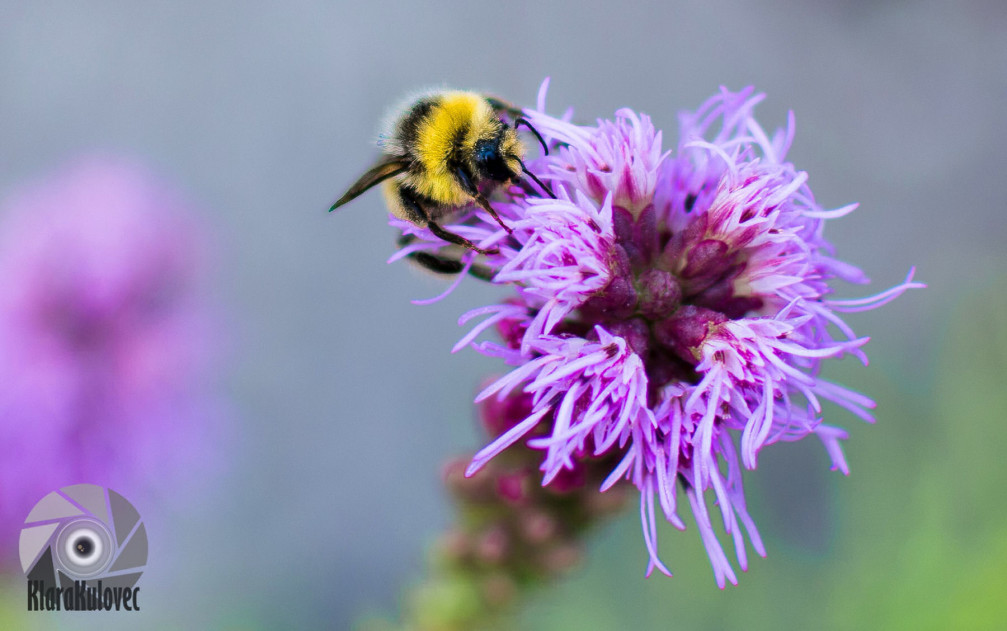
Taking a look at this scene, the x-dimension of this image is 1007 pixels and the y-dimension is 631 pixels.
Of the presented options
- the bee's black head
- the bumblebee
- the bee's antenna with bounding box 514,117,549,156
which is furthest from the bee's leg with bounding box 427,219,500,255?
the bee's antenna with bounding box 514,117,549,156

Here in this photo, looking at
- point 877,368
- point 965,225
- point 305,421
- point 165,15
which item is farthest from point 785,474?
point 165,15

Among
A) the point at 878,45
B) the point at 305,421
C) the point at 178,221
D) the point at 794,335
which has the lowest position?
the point at 794,335

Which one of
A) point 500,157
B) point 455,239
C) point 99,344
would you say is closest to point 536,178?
point 500,157

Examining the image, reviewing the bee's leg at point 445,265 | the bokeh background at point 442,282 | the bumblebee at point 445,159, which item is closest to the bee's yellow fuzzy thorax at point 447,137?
the bumblebee at point 445,159

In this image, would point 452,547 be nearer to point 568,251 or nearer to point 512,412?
point 512,412

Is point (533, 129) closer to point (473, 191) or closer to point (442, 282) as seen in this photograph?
point (473, 191)
